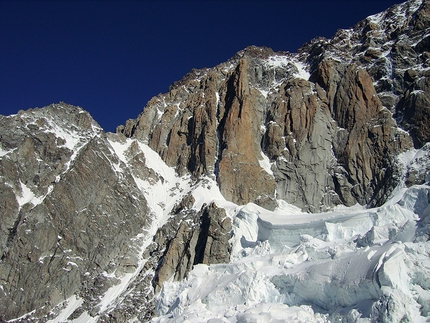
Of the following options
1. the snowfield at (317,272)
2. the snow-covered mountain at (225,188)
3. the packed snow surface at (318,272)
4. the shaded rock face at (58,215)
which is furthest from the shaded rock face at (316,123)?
the shaded rock face at (58,215)

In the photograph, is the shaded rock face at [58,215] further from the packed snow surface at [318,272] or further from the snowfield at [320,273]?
the packed snow surface at [318,272]

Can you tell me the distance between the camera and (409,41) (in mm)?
82812

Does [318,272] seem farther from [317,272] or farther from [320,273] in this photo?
[320,273]

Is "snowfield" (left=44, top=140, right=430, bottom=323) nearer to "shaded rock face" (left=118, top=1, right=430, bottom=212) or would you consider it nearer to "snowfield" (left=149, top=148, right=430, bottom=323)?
"snowfield" (left=149, top=148, right=430, bottom=323)

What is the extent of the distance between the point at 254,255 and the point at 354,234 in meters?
11.7

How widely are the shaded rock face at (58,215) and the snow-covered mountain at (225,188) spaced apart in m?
0.20

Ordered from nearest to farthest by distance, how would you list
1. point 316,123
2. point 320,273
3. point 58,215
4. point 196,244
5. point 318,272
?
point 320,273 → point 318,272 → point 196,244 → point 58,215 → point 316,123

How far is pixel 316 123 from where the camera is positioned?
80062mm

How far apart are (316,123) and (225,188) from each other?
60.9 feet

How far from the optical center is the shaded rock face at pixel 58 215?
6919cm

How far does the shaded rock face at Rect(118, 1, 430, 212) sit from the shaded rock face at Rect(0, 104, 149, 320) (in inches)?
578

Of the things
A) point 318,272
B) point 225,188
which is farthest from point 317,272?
point 225,188

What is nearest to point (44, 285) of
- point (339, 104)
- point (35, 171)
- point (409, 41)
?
point (35, 171)

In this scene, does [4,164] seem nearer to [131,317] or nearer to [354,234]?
[131,317]
